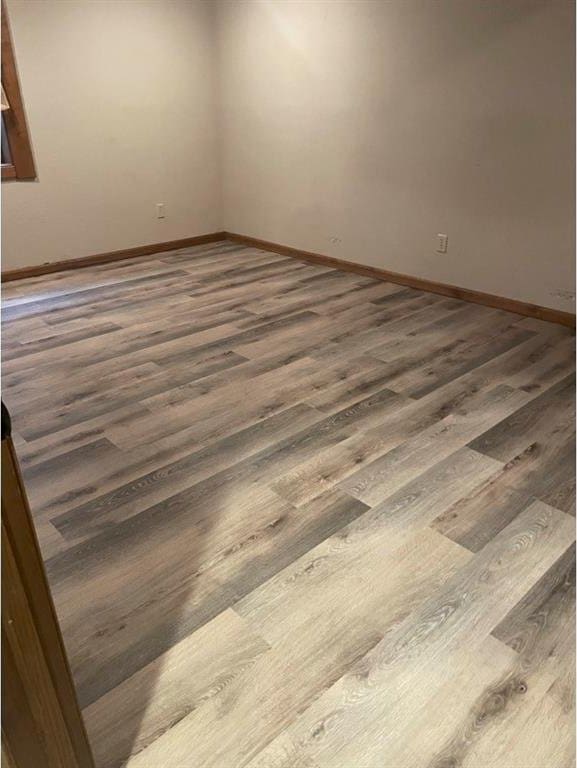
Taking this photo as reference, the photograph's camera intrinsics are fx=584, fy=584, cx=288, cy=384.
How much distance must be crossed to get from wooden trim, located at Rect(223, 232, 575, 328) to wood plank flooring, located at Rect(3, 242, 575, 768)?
16 cm

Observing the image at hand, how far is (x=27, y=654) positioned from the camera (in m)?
0.80

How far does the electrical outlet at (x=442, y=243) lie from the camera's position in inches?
152

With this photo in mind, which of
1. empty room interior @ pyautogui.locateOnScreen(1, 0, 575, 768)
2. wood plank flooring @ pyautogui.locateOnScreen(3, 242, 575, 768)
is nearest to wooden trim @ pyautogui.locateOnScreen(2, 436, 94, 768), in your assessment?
empty room interior @ pyautogui.locateOnScreen(1, 0, 575, 768)

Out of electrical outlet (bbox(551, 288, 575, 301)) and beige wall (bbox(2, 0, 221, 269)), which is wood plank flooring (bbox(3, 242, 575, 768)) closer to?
electrical outlet (bbox(551, 288, 575, 301))

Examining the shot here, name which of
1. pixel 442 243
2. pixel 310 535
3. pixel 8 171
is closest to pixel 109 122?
pixel 8 171

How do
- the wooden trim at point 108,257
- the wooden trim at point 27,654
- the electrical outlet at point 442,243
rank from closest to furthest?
the wooden trim at point 27,654
the electrical outlet at point 442,243
the wooden trim at point 108,257

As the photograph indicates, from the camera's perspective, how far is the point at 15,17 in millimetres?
3879

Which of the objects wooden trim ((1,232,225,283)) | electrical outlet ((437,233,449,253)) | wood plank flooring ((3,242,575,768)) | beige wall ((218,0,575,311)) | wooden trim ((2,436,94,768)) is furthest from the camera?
wooden trim ((1,232,225,283))

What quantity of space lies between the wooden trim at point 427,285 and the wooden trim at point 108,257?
0.38 m

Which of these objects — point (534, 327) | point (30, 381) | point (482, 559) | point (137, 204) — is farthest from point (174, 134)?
point (482, 559)

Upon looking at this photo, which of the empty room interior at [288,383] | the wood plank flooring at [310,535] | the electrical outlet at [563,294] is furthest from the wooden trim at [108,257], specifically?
the electrical outlet at [563,294]

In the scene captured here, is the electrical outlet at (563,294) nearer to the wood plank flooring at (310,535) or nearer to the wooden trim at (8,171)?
the wood plank flooring at (310,535)

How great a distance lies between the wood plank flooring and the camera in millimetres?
1289

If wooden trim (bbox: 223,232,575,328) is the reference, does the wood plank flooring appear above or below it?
below
